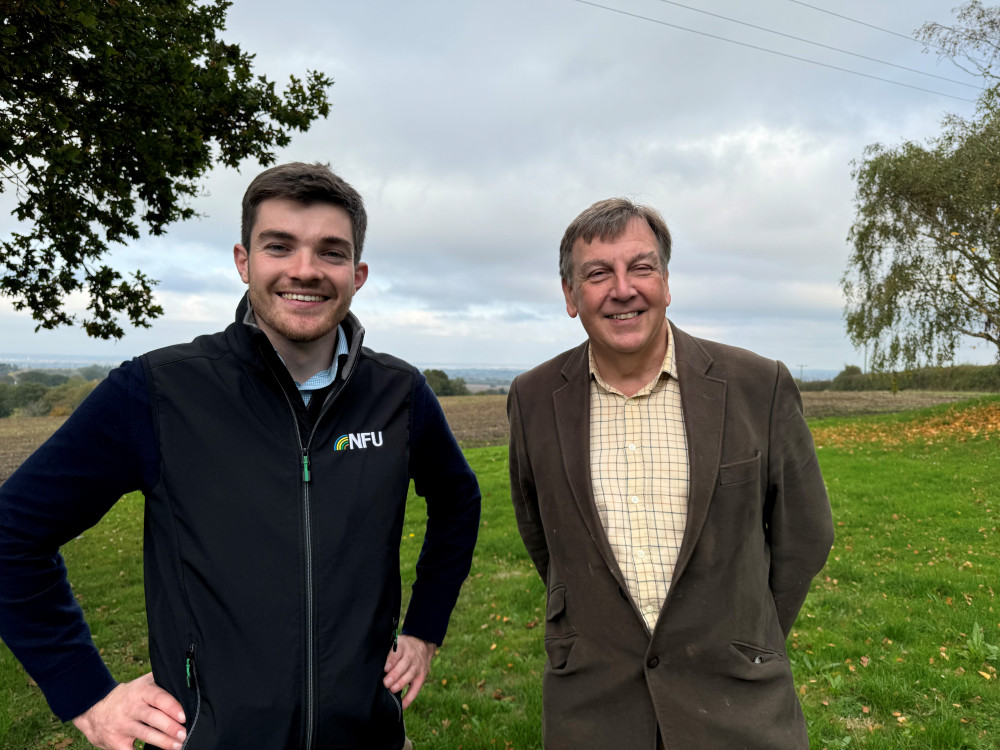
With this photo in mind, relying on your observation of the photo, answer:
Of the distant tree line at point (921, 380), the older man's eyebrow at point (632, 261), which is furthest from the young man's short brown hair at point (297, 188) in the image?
the distant tree line at point (921, 380)

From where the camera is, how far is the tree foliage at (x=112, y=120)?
22.2ft

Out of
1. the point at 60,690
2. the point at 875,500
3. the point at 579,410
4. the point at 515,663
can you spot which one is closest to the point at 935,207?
the point at 875,500

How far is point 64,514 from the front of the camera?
7.38ft

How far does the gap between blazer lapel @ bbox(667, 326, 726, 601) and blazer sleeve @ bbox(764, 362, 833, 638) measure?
278mm

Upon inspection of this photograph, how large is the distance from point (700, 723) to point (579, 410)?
4.35 feet

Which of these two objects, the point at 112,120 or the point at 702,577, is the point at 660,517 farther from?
the point at 112,120

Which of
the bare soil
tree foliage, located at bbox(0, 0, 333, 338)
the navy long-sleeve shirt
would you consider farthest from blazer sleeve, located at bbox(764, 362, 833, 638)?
the bare soil

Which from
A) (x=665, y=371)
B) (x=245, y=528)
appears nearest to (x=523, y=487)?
(x=665, y=371)

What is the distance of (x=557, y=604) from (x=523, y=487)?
0.67 metres

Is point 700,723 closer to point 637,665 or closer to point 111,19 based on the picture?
point 637,665

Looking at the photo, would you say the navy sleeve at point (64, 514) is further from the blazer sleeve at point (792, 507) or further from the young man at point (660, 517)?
the blazer sleeve at point (792, 507)

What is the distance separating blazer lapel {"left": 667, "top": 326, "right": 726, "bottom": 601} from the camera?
255 cm

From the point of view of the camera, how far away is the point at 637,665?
258 centimetres

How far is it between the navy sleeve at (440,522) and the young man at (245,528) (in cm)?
33
